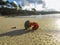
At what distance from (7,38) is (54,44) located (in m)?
2.19

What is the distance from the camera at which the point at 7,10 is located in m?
26.3

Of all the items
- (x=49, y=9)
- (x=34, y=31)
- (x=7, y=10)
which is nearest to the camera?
(x=34, y=31)

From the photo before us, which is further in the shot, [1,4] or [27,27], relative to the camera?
[1,4]

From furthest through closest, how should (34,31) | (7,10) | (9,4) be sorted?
(9,4) → (7,10) → (34,31)

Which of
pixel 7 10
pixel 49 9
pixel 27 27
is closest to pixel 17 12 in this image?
pixel 7 10

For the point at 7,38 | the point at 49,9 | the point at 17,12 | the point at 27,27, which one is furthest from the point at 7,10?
the point at 7,38

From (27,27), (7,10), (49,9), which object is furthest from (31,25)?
(49,9)

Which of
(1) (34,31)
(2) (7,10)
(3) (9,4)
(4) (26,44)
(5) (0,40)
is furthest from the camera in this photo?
(3) (9,4)

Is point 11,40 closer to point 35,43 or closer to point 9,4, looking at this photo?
point 35,43

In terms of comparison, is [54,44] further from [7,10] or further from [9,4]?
[9,4]

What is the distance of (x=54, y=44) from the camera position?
7230 millimetres

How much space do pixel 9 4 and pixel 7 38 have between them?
20.5 meters

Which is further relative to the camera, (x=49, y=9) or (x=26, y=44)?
(x=49, y=9)

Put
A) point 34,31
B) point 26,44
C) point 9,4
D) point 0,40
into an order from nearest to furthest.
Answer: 1. point 26,44
2. point 0,40
3. point 34,31
4. point 9,4
